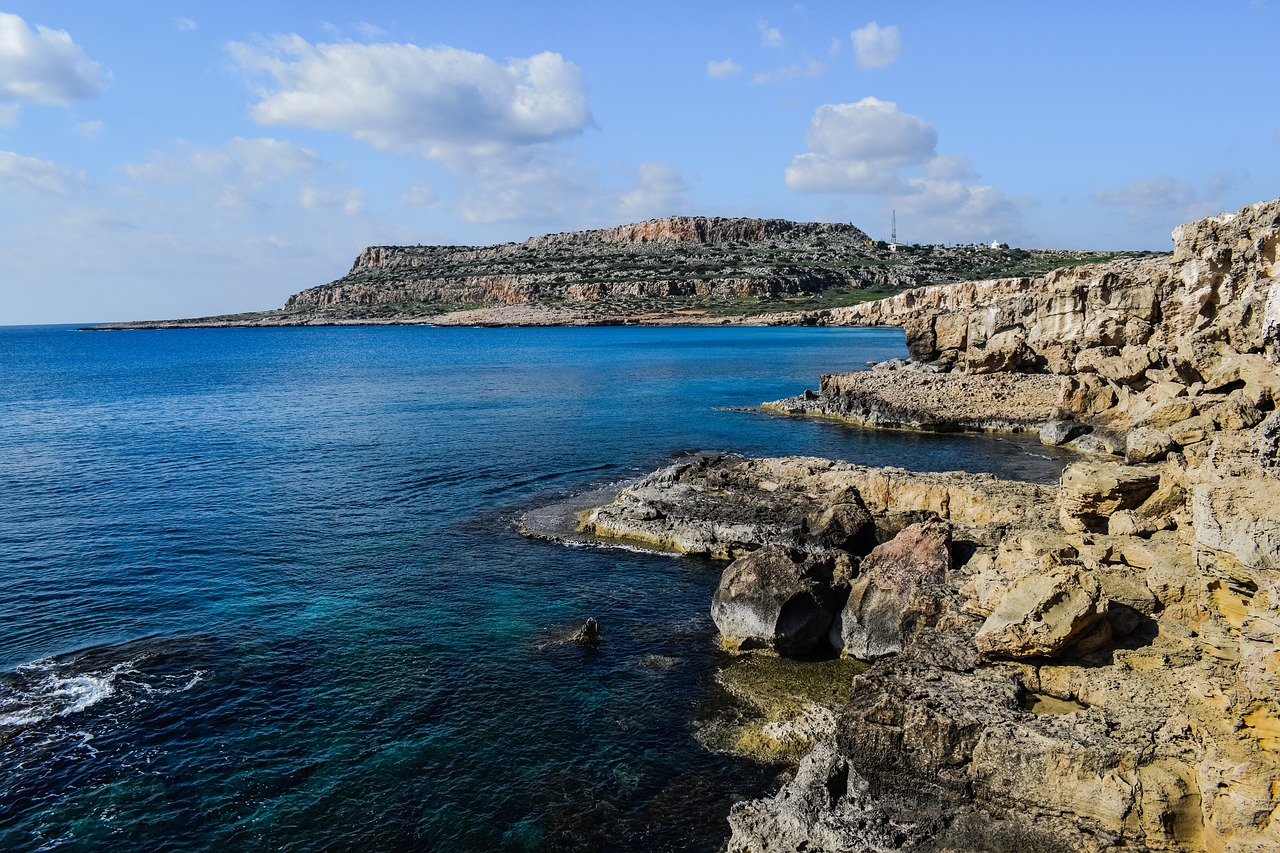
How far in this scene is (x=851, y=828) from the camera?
12469 mm

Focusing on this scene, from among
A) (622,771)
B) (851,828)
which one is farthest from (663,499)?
(851,828)

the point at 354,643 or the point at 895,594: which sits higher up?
the point at 895,594

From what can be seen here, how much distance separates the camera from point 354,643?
20781 mm

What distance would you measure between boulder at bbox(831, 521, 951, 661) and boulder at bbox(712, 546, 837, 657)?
2.41 feet

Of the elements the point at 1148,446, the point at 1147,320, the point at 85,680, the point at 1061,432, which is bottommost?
the point at 85,680

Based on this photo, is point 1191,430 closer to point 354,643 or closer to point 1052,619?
point 1052,619

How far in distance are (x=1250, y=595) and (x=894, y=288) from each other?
18675 cm

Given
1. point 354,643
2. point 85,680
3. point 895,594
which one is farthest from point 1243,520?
point 85,680

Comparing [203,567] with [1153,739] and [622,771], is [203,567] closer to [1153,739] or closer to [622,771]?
[622,771]

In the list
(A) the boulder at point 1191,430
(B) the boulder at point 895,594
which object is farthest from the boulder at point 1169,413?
(B) the boulder at point 895,594

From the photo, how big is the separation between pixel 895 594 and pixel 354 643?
14.3 meters

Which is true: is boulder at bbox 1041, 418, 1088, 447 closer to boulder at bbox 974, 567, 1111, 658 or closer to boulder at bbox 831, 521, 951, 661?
boulder at bbox 831, 521, 951, 661

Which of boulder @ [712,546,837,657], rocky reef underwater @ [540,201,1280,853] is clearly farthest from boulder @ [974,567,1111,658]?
boulder @ [712,546,837,657]

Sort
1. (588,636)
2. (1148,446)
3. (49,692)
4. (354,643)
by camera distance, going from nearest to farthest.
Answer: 1. (49,692)
2. (588,636)
3. (354,643)
4. (1148,446)
